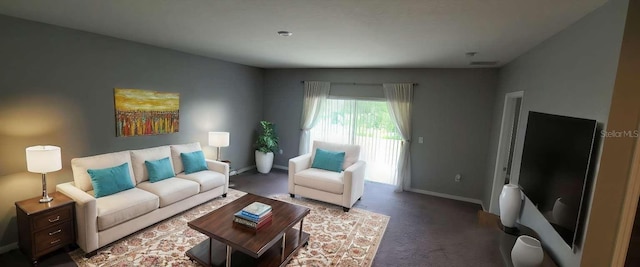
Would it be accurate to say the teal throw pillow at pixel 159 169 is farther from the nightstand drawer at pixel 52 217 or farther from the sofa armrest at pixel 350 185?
the sofa armrest at pixel 350 185

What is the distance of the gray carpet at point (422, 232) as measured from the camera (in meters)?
2.84

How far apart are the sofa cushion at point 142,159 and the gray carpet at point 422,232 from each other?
112 centimetres

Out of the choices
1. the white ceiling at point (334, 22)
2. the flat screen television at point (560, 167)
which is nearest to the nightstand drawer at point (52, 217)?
the white ceiling at point (334, 22)

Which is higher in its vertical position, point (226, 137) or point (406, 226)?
point (226, 137)

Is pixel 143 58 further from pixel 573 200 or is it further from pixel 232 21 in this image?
pixel 573 200

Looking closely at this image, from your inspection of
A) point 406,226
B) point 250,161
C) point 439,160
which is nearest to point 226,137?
point 250,161

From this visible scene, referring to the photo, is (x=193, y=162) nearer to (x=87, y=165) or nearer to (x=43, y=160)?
(x=87, y=165)

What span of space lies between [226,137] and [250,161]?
1.47m

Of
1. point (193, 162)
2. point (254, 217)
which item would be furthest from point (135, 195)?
point (254, 217)

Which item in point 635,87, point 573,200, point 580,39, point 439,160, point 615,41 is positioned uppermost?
point 580,39

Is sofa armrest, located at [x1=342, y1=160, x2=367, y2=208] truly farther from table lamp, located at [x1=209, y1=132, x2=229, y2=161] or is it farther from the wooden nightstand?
the wooden nightstand

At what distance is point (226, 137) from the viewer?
15.9ft

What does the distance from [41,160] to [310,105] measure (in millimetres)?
4220

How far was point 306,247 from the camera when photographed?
301cm
